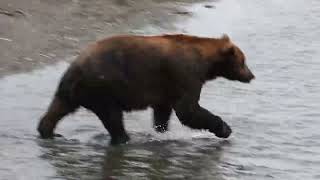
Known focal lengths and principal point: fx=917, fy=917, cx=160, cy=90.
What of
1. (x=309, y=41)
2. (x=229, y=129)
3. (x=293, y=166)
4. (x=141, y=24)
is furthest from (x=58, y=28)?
(x=293, y=166)

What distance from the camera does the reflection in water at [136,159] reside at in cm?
801

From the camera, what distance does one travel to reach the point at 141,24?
16047 mm

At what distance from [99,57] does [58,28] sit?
20.2 ft

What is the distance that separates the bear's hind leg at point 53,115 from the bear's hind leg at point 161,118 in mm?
1038

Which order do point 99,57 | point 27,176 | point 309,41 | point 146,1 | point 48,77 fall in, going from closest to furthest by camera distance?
point 27,176 → point 99,57 → point 48,77 → point 309,41 → point 146,1

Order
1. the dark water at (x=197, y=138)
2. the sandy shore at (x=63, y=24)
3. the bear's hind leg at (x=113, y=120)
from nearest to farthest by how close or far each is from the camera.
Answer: the dark water at (x=197, y=138)
the bear's hind leg at (x=113, y=120)
the sandy shore at (x=63, y=24)

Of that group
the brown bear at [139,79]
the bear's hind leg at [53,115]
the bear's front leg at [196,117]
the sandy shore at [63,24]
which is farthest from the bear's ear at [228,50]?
the sandy shore at [63,24]

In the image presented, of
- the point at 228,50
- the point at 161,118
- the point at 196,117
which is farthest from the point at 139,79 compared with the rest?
the point at 228,50

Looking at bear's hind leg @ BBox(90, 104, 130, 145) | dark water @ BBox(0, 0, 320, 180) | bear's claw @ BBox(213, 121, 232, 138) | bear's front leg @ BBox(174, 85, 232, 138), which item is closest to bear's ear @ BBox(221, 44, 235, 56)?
bear's front leg @ BBox(174, 85, 232, 138)

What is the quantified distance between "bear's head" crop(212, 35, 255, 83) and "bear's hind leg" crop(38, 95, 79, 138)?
161 cm

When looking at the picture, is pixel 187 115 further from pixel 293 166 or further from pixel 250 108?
pixel 250 108

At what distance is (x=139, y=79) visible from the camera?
8.92 metres

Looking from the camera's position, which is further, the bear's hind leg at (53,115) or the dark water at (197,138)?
the bear's hind leg at (53,115)

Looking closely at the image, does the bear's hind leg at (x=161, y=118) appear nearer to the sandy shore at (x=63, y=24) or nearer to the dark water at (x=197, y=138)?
the dark water at (x=197, y=138)
